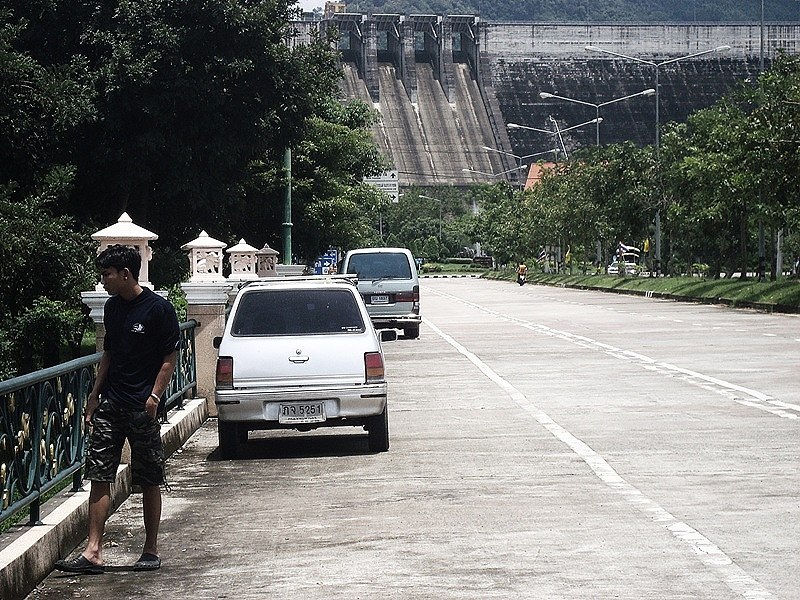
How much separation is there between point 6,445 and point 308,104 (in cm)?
2602

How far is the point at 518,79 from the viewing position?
17888 centimetres

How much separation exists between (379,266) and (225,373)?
21243 millimetres

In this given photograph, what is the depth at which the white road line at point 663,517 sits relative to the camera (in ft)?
26.3

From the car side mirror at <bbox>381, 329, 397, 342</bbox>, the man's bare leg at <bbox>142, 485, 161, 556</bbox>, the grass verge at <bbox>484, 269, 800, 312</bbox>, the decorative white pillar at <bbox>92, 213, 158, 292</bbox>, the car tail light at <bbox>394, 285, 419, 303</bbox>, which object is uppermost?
the decorative white pillar at <bbox>92, 213, 158, 292</bbox>

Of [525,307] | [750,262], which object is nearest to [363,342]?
[525,307]

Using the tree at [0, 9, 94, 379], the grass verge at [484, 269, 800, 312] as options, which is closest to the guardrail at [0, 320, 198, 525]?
the tree at [0, 9, 94, 379]

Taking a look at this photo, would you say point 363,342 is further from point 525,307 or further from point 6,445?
point 525,307

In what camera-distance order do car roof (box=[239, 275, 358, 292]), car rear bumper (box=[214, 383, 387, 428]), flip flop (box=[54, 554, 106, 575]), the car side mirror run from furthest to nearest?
the car side mirror < car roof (box=[239, 275, 358, 292]) < car rear bumper (box=[214, 383, 387, 428]) < flip flop (box=[54, 554, 106, 575])

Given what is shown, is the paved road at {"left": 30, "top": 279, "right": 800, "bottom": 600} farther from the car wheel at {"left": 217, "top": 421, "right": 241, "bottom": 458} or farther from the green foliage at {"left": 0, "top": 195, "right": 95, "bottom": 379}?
the green foliage at {"left": 0, "top": 195, "right": 95, "bottom": 379}

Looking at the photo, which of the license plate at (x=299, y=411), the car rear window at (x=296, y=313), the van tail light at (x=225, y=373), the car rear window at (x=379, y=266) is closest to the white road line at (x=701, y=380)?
the car rear window at (x=379, y=266)

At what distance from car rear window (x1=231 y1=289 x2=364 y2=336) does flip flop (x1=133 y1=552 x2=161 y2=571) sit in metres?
5.73

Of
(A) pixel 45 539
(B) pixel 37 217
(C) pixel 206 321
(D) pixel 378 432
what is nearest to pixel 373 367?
(D) pixel 378 432

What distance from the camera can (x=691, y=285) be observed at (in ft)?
202

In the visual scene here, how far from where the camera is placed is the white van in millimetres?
34406
